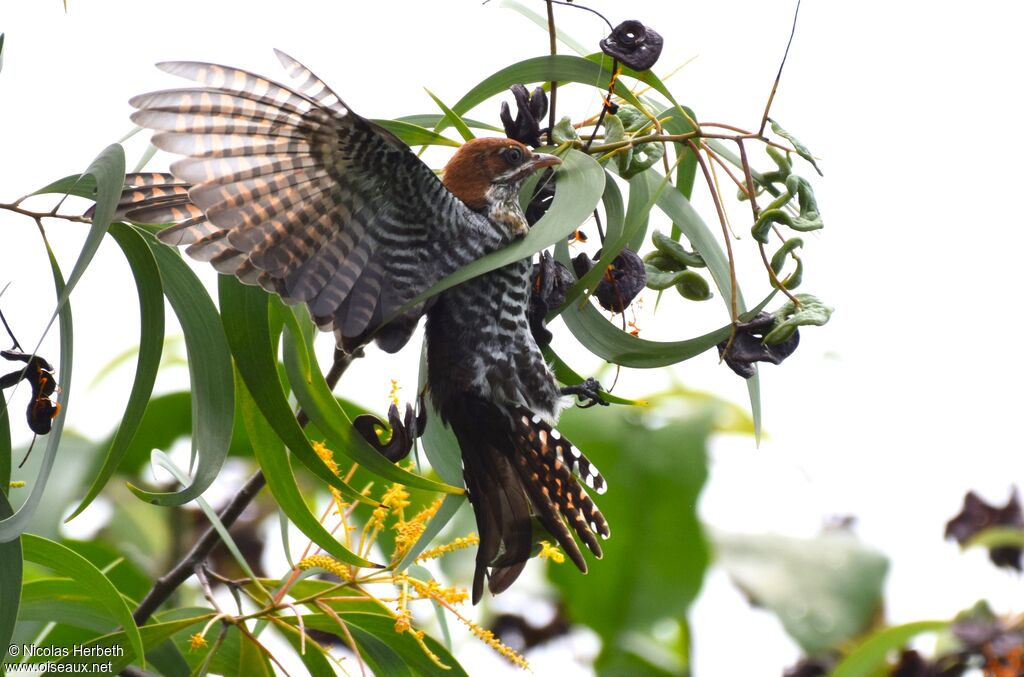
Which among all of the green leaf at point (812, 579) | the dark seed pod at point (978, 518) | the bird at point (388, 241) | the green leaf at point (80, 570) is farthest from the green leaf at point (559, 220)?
the dark seed pod at point (978, 518)

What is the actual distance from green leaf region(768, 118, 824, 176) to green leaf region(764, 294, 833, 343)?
167 millimetres

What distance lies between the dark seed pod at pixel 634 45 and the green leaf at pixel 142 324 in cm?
66

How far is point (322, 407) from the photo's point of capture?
1430 mm

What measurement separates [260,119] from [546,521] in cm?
67

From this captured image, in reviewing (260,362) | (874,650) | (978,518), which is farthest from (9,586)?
(978,518)

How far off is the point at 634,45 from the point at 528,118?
9.1 inches

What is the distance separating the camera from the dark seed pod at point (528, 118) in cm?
155

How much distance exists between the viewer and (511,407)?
1663 mm

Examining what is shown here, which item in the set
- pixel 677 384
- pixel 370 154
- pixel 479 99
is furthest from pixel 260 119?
pixel 677 384

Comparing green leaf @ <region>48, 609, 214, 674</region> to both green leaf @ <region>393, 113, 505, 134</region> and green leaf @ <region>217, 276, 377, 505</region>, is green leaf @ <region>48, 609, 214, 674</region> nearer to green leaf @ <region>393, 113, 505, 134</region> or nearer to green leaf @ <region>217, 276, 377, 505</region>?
green leaf @ <region>217, 276, 377, 505</region>

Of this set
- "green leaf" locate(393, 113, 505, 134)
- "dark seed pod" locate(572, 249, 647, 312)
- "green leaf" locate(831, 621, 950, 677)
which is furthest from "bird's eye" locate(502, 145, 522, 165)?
"green leaf" locate(831, 621, 950, 677)

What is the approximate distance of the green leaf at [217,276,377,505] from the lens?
1.41m

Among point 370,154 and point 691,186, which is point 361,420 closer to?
point 370,154

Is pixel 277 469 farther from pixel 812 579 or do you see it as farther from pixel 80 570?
pixel 812 579
